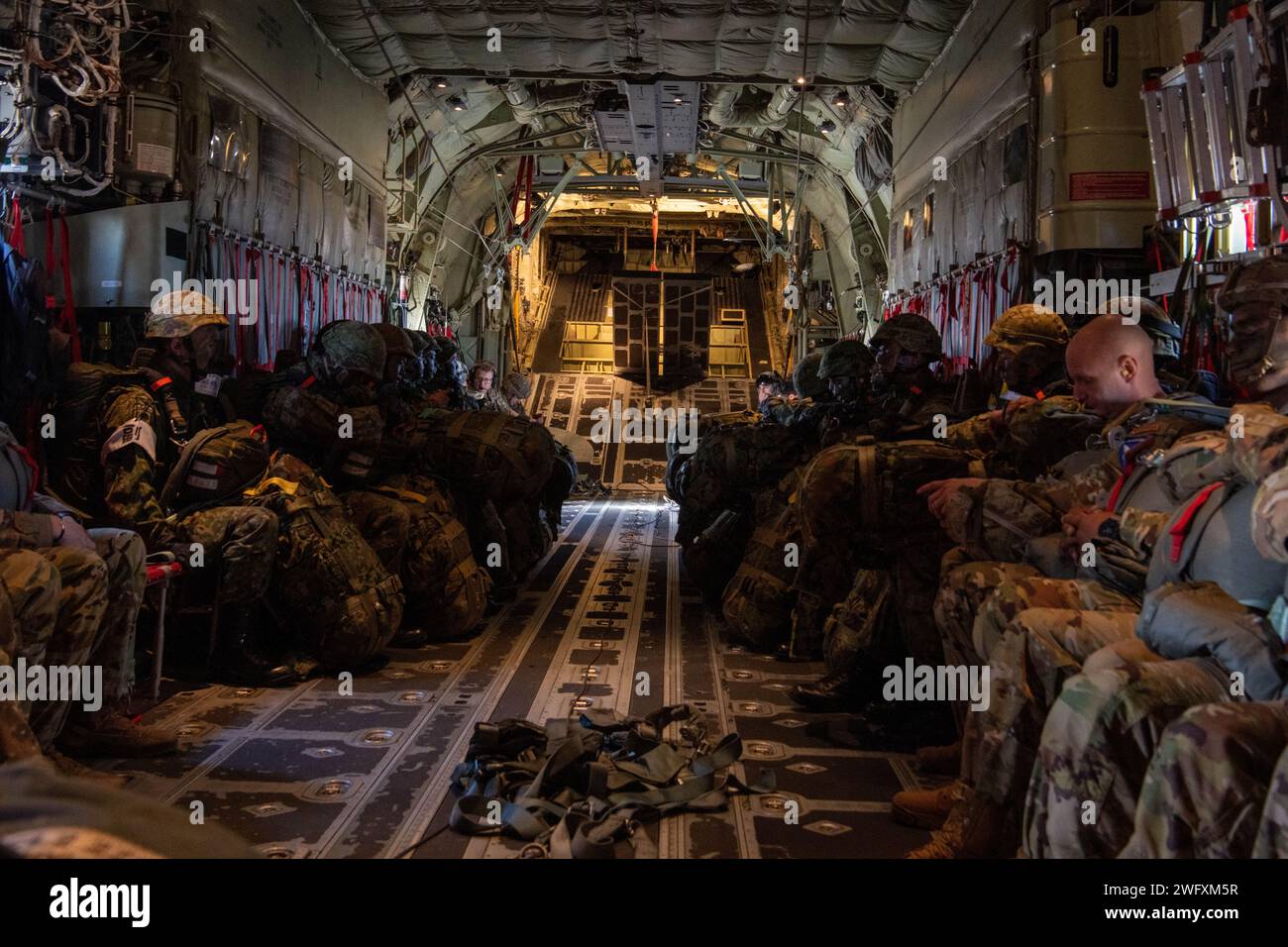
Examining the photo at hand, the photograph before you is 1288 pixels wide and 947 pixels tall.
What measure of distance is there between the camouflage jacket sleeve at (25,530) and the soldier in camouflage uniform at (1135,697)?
10.9 feet

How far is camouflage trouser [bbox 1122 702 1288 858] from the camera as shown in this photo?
6.00 feet

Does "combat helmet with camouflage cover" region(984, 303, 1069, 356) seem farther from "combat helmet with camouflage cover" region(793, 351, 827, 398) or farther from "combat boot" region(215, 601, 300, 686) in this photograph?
"combat boot" region(215, 601, 300, 686)

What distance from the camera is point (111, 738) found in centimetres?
378

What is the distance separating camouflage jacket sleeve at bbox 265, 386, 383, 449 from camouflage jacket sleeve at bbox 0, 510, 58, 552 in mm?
2005

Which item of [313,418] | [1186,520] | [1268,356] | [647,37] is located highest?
[647,37]

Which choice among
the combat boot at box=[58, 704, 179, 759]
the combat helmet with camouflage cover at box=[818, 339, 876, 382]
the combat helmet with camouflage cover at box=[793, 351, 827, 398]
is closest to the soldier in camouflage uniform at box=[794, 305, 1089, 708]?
the combat helmet with camouflage cover at box=[818, 339, 876, 382]

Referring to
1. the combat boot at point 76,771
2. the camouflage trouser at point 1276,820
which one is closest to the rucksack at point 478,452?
the combat boot at point 76,771

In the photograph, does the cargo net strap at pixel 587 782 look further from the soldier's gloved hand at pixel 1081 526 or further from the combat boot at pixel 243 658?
the combat boot at pixel 243 658

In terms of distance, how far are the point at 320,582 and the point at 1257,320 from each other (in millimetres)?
4140

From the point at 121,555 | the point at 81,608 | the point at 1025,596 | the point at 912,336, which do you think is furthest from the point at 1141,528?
the point at 121,555

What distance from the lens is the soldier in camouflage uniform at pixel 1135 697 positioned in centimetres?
213

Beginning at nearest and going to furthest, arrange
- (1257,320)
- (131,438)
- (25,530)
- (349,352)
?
(1257,320)
(25,530)
(131,438)
(349,352)

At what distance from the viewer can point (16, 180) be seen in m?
5.02

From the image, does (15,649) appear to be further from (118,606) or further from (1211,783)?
(1211,783)
